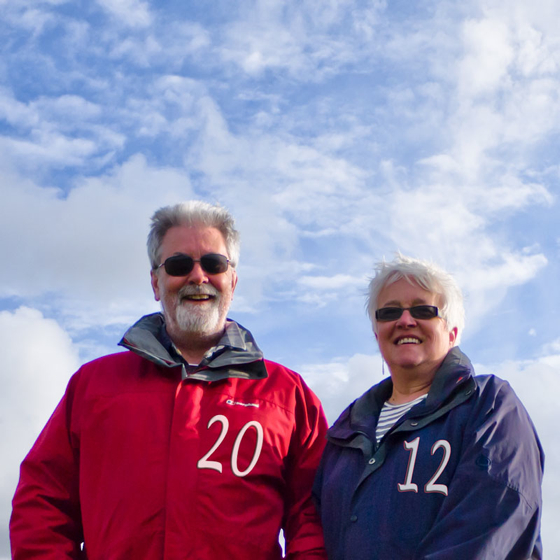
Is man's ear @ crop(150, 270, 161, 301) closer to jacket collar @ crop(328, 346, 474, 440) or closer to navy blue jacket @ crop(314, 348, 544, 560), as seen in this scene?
jacket collar @ crop(328, 346, 474, 440)

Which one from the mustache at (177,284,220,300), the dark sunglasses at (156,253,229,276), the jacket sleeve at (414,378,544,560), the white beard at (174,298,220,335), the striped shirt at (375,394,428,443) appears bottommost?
the jacket sleeve at (414,378,544,560)

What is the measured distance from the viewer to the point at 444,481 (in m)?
4.37

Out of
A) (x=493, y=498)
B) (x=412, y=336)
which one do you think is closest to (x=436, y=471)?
(x=493, y=498)

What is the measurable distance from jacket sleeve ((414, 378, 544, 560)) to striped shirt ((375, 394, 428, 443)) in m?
0.72

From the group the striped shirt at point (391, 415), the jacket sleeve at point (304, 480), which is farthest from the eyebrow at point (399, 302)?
the jacket sleeve at point (304, 480)

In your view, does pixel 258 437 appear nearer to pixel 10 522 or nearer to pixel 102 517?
pixel 102 517

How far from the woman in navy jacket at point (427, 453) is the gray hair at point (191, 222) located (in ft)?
4.24

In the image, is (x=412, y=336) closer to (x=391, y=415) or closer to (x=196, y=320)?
(x=391, y=415)

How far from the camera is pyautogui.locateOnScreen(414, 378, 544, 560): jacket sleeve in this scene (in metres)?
3.97

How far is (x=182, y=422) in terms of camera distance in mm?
5094

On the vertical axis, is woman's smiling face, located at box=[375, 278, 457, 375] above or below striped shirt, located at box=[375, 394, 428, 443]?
above

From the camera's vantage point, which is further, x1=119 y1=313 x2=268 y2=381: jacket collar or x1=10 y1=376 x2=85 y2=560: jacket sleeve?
x1=119 y1=313 x2=268 y2=381: jacket collar

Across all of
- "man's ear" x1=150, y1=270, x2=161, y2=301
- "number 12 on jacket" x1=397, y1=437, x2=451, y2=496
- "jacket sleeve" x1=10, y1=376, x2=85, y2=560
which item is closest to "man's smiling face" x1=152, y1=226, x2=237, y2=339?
"man's ear" x1=150, y1=270, x2=161, y2=301

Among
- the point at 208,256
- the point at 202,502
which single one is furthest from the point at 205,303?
the point at 202,502
